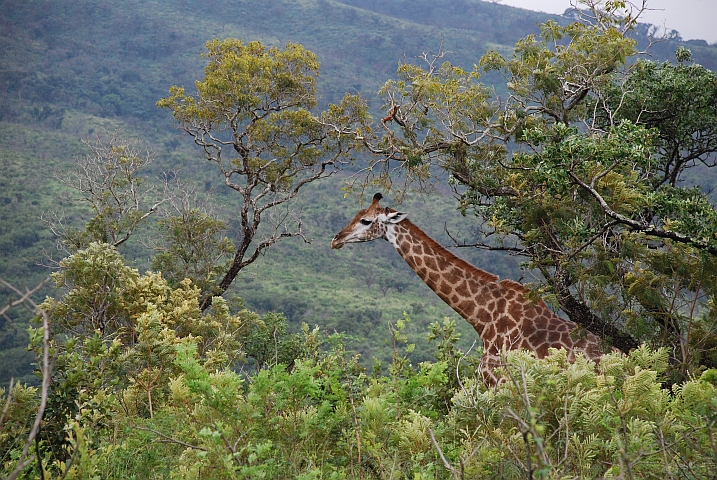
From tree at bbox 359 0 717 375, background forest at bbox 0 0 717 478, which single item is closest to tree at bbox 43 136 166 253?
background forest at bbox 0 0 717 478

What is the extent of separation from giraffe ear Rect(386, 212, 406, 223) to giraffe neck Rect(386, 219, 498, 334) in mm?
100

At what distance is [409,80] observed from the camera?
1097 cm

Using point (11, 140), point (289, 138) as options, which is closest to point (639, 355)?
point (289, 138)

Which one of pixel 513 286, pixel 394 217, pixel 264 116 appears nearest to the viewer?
pixel 513 286

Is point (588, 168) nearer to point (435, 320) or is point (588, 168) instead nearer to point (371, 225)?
point (371, 225)

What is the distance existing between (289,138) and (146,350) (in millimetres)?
11523

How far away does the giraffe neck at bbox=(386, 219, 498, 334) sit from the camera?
7383 millimetres

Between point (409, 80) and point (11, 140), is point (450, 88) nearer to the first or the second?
point (409, 80)

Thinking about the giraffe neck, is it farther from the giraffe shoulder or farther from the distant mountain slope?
the distant mountain slope

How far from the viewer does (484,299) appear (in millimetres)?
7305

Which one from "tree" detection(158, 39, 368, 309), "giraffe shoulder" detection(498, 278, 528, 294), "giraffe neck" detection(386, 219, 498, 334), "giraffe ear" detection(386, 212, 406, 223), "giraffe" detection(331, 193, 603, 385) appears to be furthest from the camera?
"tree" detection(158, 39, 368, 309)

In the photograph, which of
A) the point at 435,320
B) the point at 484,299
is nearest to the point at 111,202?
the point at 435,320

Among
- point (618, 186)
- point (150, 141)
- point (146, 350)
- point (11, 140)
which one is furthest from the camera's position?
point (150, 141)

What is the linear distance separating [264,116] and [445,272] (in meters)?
9.61
